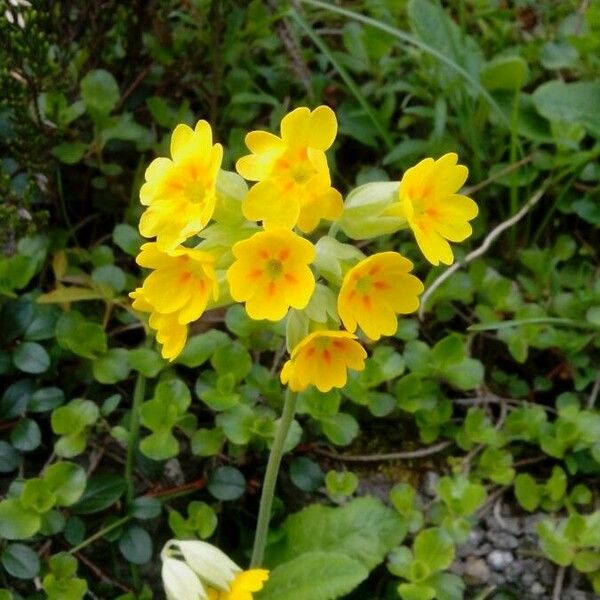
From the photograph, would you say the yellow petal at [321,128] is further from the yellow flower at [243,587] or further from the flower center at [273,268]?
the yellow flower at [243,587]

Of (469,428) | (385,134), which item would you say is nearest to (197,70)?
(385,134)

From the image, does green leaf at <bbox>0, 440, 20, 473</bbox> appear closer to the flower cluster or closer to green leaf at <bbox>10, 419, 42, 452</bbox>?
green leaf at <bbox>10, 419, 42, 452</bbox>

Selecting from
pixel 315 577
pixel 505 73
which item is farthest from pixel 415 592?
pixel 505 73

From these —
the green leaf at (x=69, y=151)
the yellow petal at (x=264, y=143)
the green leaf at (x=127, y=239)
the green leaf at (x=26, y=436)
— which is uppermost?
the yellow petal at (x=264, y=143)

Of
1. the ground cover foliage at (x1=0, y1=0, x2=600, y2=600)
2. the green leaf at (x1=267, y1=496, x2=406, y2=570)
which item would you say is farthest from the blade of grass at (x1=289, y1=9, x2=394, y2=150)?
the green leaf at (x1=267, y1=496, x2=406, y2=570)

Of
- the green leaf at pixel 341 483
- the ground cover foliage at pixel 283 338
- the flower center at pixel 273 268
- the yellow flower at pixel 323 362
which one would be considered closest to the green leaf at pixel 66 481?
the ground cover foliage at pixel 283 338

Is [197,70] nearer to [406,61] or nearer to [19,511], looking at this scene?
[406,61]

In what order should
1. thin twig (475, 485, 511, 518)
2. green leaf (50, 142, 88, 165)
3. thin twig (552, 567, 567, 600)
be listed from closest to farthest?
1. thin twig (552, 567, 567, 600)
2. thin twig (475, 485, 511, 518)
3. green leaf (50, 142, 88, 165)
